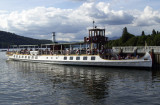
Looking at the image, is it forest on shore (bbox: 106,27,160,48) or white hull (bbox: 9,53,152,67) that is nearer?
white hull (bbox: 9,53,152,67)

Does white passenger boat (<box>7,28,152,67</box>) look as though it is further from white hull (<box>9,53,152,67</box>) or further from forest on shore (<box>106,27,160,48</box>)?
forest on shore (<box>106,27,160,48</box>)

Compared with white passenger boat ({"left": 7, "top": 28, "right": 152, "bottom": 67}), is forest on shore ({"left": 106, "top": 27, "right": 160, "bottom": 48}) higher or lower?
higher

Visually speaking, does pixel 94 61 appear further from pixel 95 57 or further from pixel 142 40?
pixel 142 40

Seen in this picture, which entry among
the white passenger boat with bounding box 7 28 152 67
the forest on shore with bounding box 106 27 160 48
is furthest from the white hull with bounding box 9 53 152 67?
the forest on shore with bounding box 106 27 160 48

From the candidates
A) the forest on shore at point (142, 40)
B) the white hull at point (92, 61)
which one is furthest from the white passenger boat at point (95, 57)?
the forest on shore at point (142, 40)

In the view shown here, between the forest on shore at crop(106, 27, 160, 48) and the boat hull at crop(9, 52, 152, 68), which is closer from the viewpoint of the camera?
the boat hull at crop(9, 52, 152, 68)

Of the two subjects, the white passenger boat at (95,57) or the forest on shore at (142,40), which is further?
the forest on shore at (142,40)

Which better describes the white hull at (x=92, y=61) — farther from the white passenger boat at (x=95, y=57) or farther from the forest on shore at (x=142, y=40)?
the forest on shore at (x=142, y=40)

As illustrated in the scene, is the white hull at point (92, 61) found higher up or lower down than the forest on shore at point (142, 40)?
lower down

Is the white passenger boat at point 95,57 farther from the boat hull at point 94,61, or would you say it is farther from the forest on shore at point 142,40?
the forest on shore at point 142,40

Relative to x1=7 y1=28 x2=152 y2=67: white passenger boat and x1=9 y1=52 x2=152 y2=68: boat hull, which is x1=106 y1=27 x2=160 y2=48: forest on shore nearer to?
x1=7 y1=28 x2=152 y2=67: white passenger boat

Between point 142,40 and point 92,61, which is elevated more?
point 142,40

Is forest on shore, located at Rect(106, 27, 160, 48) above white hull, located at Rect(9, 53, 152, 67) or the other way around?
above

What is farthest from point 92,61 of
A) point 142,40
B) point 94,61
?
point 142,40
